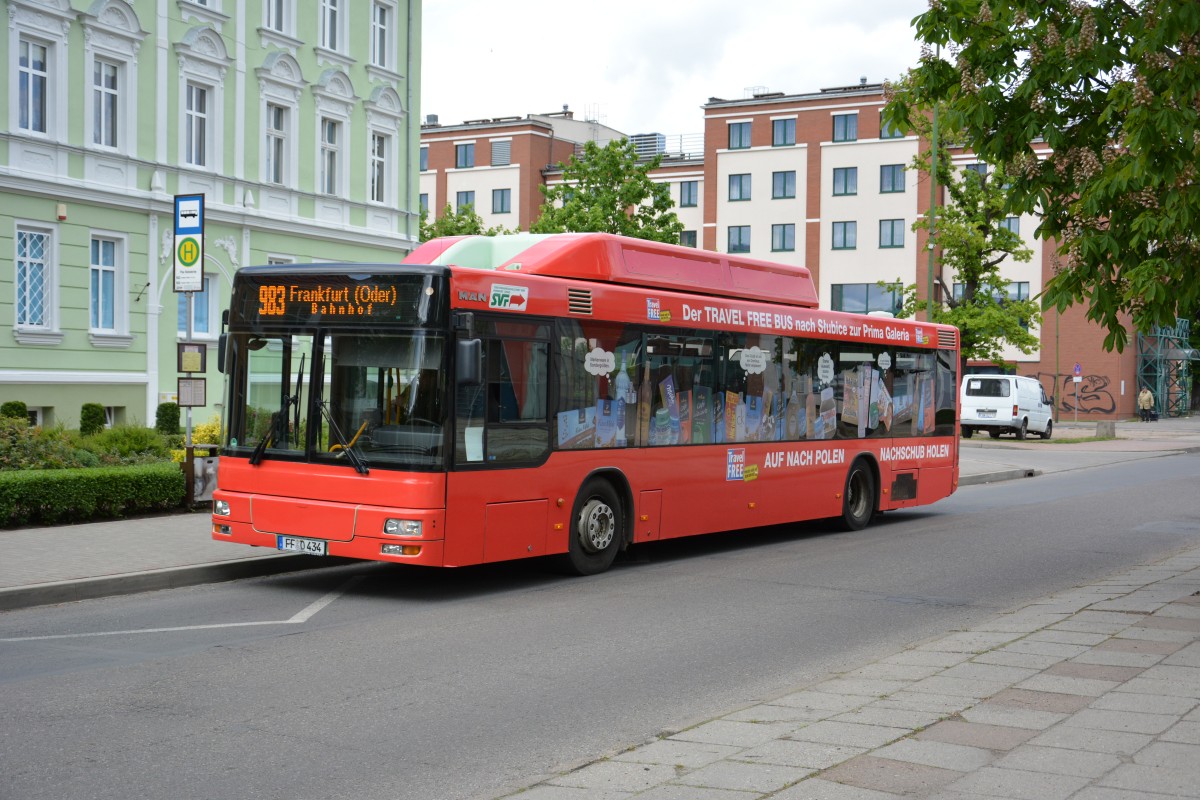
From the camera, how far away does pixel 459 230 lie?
6266 centimetres

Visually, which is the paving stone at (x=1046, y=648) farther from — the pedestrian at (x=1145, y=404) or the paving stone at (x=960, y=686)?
the pedestrian at (x=1145, y=404)

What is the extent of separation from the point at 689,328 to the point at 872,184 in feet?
190

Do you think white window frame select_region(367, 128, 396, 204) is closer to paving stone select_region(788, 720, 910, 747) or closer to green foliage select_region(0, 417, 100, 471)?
green foliage select_region(0, 417, 100, 471)

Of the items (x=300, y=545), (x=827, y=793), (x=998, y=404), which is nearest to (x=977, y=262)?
(x=998, y=404)

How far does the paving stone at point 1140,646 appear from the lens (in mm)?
8500

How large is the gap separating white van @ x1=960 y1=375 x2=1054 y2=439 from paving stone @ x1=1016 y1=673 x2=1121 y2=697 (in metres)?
36.0

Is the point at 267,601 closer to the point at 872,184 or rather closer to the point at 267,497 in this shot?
the point at 267,497

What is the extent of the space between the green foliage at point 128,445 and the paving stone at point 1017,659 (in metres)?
12.8

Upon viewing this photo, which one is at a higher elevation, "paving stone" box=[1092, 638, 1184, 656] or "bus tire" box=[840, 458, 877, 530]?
"bus tire" box=[840, 458, 877, 530]

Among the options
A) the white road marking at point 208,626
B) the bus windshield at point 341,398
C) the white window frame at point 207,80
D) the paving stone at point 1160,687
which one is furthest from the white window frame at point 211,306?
the paving stone at point 1160,687

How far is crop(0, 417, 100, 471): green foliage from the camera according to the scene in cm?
1620

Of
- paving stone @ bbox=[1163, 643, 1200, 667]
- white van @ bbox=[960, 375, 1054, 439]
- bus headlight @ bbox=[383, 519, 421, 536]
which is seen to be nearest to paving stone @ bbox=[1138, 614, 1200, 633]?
paving stone @ bbox=[1163, 643, 1200, 667]

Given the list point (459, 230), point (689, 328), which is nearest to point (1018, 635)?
point (689, 328)

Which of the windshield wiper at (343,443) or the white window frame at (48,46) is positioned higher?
the white window frame at (48,46)
